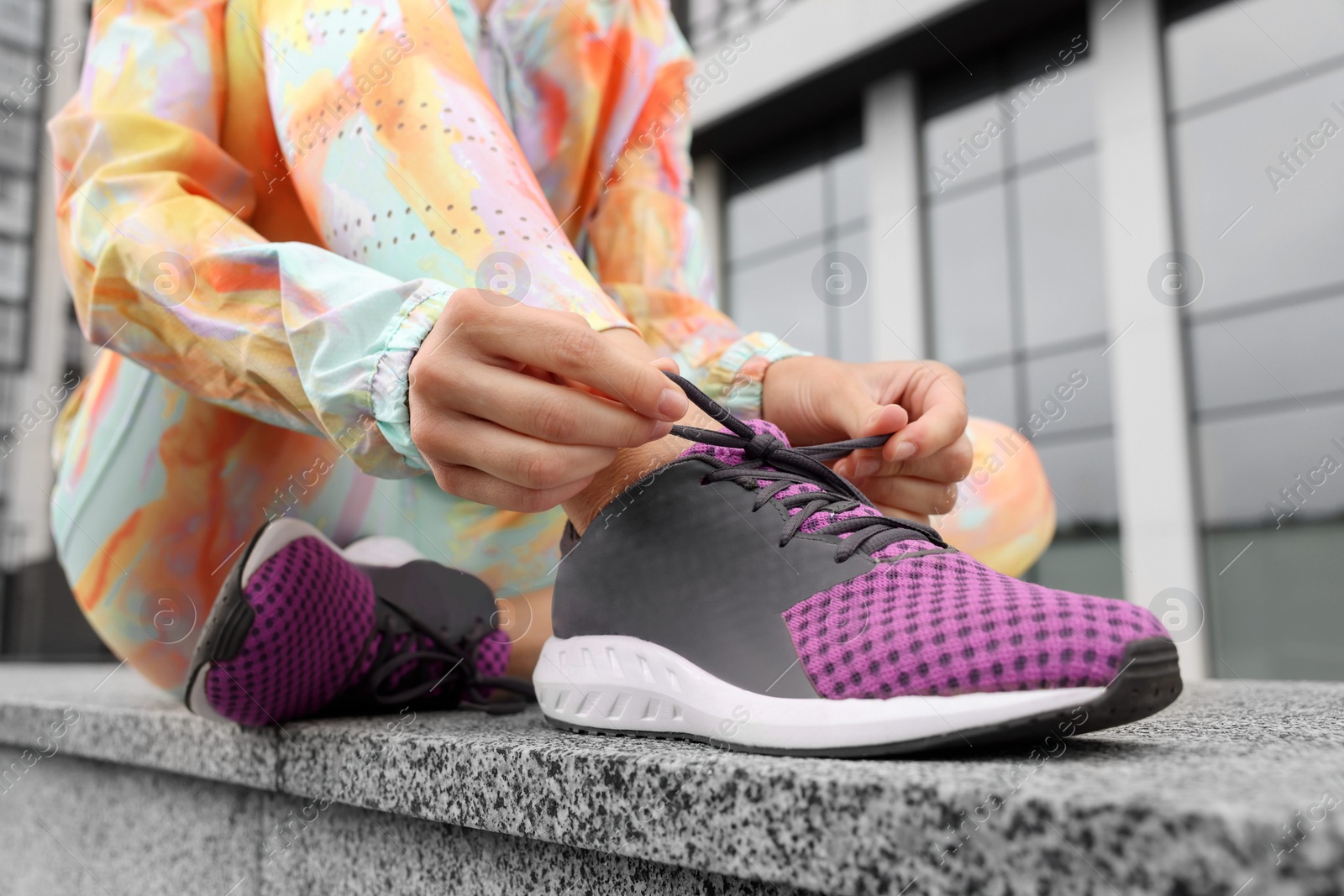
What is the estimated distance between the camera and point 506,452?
407mm

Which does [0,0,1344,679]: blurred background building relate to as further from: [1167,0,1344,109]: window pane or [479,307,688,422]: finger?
[479,307,688,422]: finger

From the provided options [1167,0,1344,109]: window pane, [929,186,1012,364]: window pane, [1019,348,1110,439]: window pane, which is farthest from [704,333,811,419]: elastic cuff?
[1167,0,1344,109]: window pane

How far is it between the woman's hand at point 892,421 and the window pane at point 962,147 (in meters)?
4.95

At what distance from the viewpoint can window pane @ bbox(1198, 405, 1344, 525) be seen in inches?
Answer: 164

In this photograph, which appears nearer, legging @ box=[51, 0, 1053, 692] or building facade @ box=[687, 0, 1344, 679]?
legging @ box=[51, 0, 1053, 692]

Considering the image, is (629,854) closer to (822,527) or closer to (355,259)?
(822,527)

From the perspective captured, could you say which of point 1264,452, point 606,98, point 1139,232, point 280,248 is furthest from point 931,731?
point 1139,232

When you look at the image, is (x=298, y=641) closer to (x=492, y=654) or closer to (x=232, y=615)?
(x=232, y=615)

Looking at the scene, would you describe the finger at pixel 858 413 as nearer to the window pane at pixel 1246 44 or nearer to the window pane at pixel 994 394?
the window pane at pixel 994 394

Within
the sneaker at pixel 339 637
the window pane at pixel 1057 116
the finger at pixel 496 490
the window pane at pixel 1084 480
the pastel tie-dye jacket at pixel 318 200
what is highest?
the window pane at pixel 1057 116

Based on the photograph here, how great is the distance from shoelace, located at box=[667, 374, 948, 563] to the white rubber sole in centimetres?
8

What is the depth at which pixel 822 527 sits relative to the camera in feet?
1.51

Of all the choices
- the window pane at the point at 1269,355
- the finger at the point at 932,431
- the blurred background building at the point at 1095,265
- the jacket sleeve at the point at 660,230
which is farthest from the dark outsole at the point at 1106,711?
the window pane at the point at 1269,355

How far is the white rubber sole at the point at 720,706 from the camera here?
352 mm
